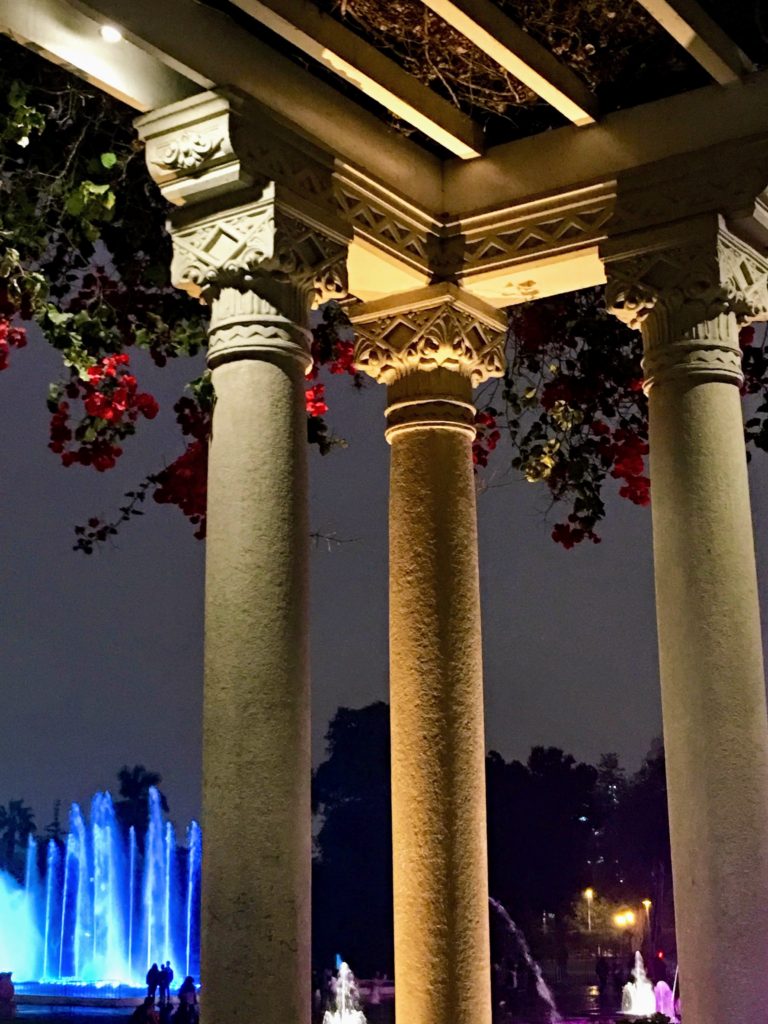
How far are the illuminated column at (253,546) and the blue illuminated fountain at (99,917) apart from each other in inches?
2790

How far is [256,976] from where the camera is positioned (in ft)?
42.3

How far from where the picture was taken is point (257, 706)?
44.0 ft

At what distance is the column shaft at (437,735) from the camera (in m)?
17.1

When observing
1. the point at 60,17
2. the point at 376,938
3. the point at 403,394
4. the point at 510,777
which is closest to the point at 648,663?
the point at 510,777

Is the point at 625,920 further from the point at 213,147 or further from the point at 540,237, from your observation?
the point at 213,147

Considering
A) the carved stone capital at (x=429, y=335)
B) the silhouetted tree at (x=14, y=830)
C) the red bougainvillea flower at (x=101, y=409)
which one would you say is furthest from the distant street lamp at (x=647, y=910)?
the red bougainvillea flower at (x=101, y=409)

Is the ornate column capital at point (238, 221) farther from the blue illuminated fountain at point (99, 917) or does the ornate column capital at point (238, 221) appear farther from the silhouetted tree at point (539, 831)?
the silhouetted tree at point (539, 831)

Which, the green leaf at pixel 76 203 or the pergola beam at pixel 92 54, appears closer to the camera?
the pergola beam at pixel 92 54

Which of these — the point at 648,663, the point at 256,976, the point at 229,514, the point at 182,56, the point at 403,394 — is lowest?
the point at 256,976

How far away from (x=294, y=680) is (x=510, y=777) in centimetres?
8085

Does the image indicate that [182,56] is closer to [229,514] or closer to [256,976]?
[229,514]

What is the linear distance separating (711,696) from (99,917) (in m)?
80.3

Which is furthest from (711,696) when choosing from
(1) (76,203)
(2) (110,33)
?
(2) (110,33)

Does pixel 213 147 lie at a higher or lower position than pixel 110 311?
higher
